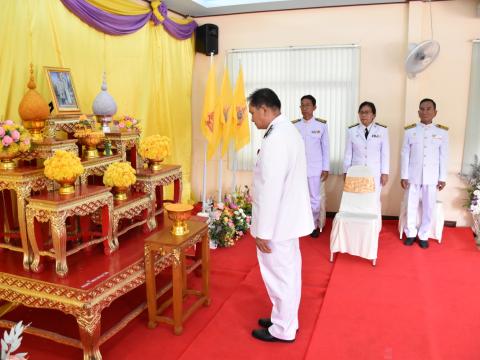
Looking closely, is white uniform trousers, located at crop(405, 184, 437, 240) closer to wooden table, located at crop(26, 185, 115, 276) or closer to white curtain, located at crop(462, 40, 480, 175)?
white curtain, located at crop(462, 40, 480, 175)

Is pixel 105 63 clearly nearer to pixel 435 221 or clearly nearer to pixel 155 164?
pixel 155 164

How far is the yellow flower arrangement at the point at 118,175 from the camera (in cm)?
310

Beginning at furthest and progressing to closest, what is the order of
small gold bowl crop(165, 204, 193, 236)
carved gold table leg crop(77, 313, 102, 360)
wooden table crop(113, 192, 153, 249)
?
wooden table crop(113, 192, 153, 249)
small gold bowl crop(165, 204, 193, 236)
carved gold table leg crop(77, 313, 102, 360)

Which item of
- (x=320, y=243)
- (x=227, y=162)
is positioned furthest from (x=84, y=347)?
(x=227, y=162)

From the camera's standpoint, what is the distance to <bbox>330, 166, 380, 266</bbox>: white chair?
409cm

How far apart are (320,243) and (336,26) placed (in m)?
2.92

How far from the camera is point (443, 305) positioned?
3.34 metres

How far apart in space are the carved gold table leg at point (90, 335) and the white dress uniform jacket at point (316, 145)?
3369mm

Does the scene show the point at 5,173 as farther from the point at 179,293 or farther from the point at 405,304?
the point at 405,304

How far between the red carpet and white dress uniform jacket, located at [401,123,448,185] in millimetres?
889

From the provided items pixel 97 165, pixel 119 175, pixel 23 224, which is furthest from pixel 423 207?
pixel 23 224

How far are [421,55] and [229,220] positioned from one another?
2971 mm

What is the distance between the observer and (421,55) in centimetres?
512

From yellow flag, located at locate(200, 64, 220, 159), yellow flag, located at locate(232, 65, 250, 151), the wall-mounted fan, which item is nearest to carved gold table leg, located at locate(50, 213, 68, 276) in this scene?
yellow flag, located at locate(200, 64, 220, 159)
